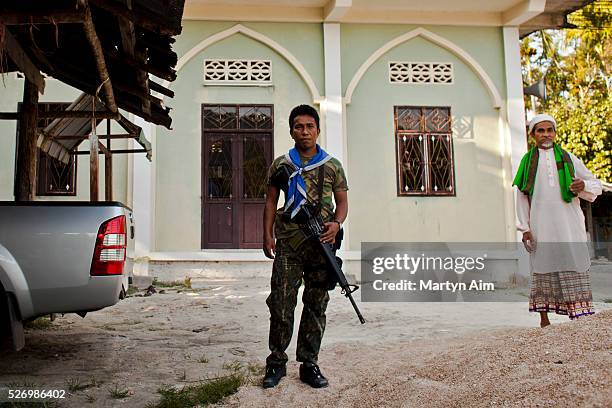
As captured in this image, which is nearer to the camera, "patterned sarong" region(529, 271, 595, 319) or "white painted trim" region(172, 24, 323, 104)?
"patterned sarong" region(529, 271, 595, 319)

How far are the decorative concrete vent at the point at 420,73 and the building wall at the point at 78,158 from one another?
198 inches

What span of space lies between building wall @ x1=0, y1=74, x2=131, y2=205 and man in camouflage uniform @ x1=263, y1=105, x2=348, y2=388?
19.2ft

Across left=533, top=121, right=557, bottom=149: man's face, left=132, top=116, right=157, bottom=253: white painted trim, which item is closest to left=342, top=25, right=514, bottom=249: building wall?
left=132, top=116, right=157, bottom=253: white painted trim

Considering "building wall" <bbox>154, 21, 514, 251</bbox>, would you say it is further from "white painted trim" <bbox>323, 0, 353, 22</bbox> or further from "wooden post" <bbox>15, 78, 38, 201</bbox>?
"wooden post" <bbox>15, 78, 38, 201</bbox>

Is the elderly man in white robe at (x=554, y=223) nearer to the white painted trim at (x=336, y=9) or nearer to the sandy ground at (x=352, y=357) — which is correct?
the sandy ground at (x=352, y=357)

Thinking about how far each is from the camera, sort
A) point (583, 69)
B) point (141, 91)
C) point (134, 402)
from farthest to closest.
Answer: point (583, 69), point (141, 91), point (134, 402)

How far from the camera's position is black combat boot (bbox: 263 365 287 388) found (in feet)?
9.53

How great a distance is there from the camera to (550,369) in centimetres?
238

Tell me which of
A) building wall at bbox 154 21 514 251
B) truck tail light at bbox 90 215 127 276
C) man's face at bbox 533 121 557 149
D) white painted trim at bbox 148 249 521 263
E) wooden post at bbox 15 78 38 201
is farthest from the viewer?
building wall at bbox 154 21 514 251

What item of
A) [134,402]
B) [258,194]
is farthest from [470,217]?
[134,402]

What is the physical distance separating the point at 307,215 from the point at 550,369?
1493 millimetres

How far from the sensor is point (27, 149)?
445cm

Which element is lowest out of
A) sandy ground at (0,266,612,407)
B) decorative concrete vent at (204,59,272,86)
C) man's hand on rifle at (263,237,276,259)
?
sandy ground at (0,266,612,407)

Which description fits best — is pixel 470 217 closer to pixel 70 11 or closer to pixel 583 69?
pixel 70 11
